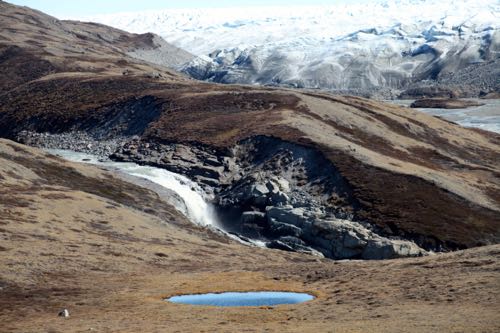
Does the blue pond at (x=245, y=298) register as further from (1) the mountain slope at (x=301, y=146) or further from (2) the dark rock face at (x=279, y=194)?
(1) the mountain slope at (x=301, y=146)

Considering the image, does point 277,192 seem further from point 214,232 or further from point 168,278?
point 168,278

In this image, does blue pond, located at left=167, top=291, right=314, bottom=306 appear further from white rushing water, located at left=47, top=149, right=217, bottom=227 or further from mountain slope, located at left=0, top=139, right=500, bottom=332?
white rushing water, located at left=47, top=149, right=217, bottom=227

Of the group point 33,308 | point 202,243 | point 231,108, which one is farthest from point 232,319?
point 231,108

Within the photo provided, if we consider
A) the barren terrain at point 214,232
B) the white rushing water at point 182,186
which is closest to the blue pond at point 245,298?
→ the barren terrain at point 214,232

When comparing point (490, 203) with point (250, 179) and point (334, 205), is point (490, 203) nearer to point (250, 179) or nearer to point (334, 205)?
point (334, 205)

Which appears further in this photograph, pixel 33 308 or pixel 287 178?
pixel 287 178
